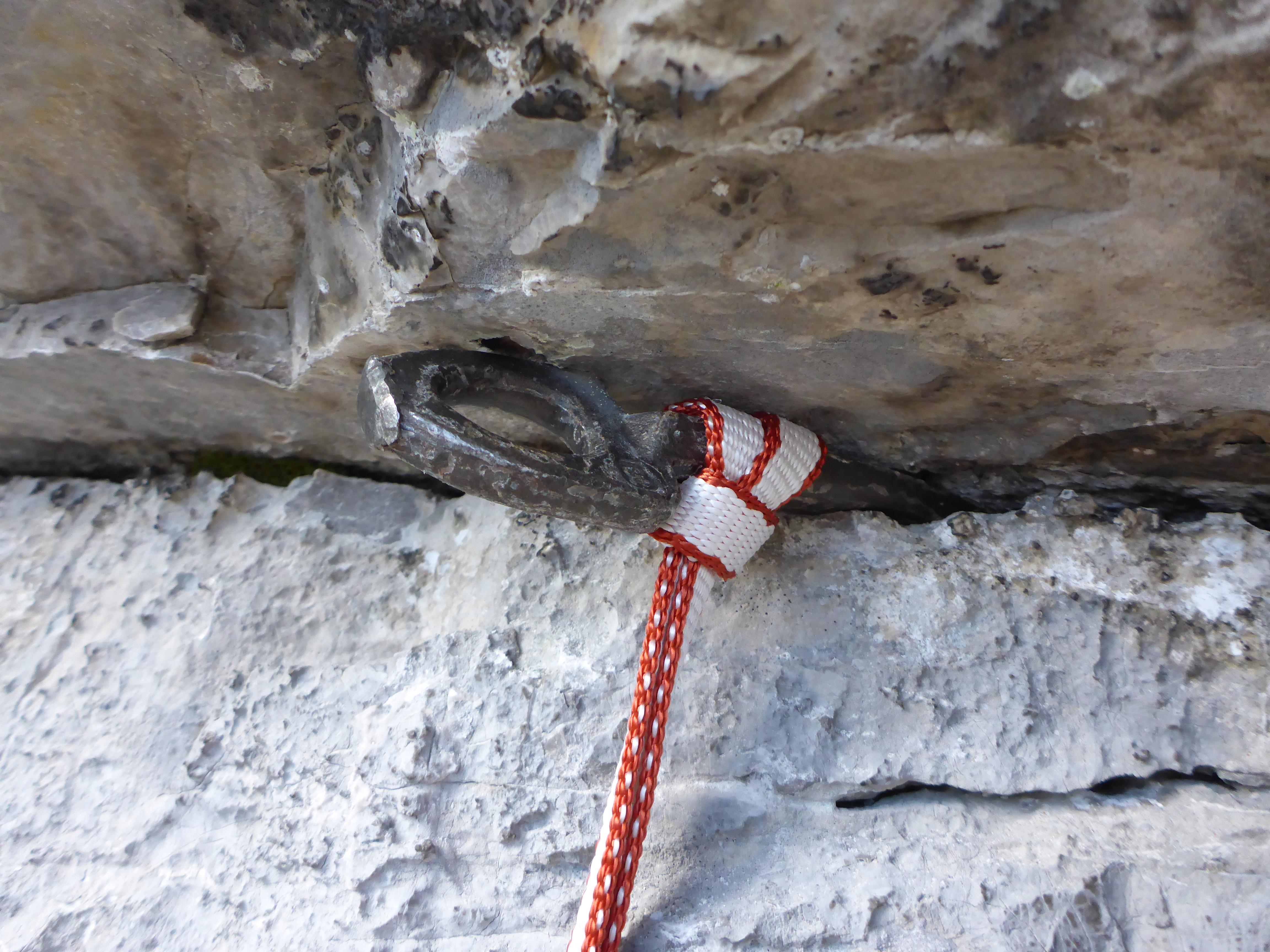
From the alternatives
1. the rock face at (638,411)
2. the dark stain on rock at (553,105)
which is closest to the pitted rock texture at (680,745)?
the rock face at (638,411)

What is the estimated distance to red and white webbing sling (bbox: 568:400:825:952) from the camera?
776 mm

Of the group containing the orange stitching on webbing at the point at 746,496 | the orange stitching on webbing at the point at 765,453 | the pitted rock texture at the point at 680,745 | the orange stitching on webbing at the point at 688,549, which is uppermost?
the orange stitching on webbing at the point at 765,453

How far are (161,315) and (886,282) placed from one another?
74 cm

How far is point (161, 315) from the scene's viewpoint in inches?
35.8

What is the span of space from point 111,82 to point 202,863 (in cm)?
73

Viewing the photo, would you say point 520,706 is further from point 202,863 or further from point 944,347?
point 944,347

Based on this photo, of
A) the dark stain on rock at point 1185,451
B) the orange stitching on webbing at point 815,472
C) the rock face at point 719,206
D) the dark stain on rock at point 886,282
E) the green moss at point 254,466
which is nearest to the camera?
the rock face at point 719,206

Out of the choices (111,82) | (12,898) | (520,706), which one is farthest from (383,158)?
(12,898)

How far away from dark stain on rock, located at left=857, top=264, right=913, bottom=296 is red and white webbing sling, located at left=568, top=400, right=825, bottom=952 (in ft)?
0.67

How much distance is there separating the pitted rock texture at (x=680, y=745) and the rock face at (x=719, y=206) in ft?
0.48

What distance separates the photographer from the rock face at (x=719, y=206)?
1.67 feet

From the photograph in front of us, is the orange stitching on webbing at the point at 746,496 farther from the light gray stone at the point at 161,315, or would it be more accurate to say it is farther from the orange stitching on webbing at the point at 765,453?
the light gray stone at the point at 161,315

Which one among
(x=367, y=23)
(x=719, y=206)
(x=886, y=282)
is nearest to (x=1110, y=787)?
(x=886, y=282)

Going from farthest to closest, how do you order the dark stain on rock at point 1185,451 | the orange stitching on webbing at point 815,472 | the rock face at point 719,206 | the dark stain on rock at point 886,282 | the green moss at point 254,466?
the green moss at point 254,466 < the orange stitching on webbing at point 815,472 < the dark stain on rock at point 1185,451 < the dark stain on rock at point 886,282 < the rock face at point 719,206
